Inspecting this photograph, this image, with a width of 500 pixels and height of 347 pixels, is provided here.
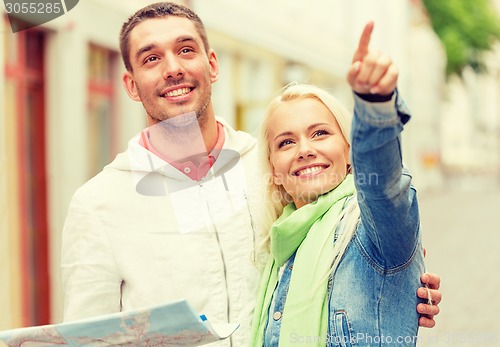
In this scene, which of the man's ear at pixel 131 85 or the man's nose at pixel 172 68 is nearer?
the man's nose at pixel 172 68

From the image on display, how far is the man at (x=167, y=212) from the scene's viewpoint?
2.53 metres

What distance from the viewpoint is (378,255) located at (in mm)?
2129

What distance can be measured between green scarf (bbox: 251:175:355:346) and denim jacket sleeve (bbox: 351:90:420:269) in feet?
0.55

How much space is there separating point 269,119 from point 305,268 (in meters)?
0.46

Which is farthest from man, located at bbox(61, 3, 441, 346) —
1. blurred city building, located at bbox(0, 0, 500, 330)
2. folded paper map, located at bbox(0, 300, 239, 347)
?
blurred city building, located at bbox(0, 0, 500, 330)

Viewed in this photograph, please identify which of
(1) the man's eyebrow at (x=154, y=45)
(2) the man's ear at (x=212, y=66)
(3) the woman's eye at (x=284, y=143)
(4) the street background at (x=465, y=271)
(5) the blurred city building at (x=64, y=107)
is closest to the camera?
(3) the woman's eye at (x=284, y=143)

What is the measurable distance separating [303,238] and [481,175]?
51.4m

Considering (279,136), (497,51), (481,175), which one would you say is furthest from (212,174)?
(481,175)

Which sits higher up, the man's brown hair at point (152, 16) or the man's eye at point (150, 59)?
the man's brown hair at point (152, 16)

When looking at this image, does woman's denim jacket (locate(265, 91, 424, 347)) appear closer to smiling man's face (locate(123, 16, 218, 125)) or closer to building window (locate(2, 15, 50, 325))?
smiling man's face (locate(123, 16, 218, 125))

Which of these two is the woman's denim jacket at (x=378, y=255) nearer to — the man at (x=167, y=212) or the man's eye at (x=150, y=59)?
the man at (x=167, y=212)

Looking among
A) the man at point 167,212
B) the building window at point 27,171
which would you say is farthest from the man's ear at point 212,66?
the building window at point 27,171

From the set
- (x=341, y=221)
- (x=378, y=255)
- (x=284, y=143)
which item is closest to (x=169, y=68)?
(x=284, y=143)

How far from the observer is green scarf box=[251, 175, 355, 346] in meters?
2.23
